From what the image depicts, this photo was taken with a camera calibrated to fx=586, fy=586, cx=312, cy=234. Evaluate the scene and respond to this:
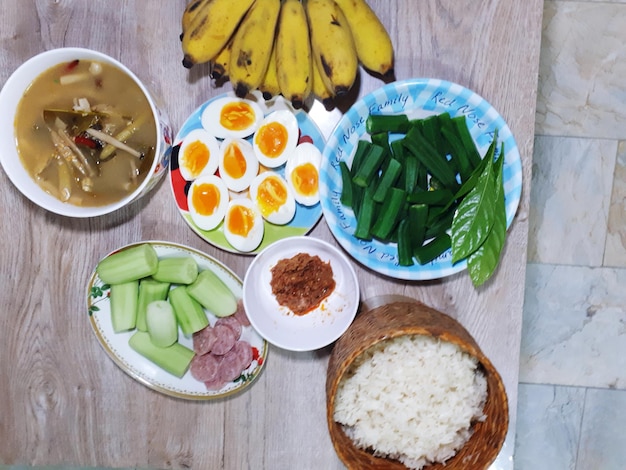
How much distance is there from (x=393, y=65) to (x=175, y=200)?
497mm

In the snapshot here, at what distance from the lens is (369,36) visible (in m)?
1.03

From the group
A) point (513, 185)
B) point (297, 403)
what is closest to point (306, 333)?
point (297, 403)

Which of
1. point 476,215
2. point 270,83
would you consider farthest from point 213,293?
point 476,215


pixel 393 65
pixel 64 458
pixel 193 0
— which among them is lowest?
pixel 64 458

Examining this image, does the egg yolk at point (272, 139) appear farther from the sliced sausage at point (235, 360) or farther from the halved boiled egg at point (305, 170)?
the sliced sausage at point (235, 360)

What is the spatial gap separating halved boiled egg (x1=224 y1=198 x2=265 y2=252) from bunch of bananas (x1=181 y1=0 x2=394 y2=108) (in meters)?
0.21

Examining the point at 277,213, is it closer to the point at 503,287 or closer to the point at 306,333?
the point at 306,333

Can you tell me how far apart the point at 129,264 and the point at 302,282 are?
1.11 ft

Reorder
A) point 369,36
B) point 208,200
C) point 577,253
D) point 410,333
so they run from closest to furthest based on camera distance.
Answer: point 410,333
point 369,36
point 208,200
point 577,253

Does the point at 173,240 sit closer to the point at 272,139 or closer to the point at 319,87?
the point at 272,139

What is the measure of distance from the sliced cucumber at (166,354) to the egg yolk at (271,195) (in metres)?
0.33

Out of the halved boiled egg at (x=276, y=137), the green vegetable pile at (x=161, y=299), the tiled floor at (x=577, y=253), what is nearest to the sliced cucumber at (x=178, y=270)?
the green vegetable pile at (x=161, y=299)

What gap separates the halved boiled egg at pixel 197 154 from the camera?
1.12 meters

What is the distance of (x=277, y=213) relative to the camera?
1.12 metres
